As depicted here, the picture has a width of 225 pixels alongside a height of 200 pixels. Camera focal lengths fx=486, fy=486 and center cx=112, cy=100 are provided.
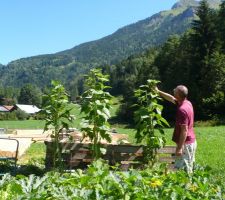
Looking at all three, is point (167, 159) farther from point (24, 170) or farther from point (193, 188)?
point (193, 188)

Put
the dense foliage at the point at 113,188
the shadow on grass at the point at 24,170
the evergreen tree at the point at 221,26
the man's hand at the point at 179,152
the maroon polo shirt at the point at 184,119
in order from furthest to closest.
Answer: the evergreen tree at the point at 221,26
the shadow on grass at the point at 24,170
the maroon polo shirt at the point at 184,119
the man's hand at the point at 179,152
the dense foliage at the point at 113,188

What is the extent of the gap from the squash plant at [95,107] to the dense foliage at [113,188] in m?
5.51

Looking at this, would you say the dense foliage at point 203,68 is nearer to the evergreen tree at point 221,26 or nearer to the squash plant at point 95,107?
the evergreen tree at point 221,26

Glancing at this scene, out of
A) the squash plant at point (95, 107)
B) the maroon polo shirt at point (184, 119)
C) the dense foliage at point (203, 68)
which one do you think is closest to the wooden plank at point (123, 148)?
the squash plant at point (95, 107)

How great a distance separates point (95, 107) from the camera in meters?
9.52

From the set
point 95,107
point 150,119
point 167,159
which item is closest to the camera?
point 95,107

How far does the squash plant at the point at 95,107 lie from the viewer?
9523 mm

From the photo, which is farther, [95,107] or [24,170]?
[24,170]

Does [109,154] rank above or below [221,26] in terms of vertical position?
below

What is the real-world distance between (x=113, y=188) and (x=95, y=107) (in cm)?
603

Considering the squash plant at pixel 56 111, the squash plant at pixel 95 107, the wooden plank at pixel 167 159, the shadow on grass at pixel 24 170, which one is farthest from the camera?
the shadow on grass at pixel 24 170

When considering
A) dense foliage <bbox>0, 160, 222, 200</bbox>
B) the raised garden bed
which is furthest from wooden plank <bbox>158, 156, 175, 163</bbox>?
dense foliage <bbox>0, 160, 222, 200</bbox>

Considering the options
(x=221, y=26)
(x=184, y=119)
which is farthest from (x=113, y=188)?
(x=221, y=26)

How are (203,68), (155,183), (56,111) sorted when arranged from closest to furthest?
(155,183) → (56,111) → (203,68)
